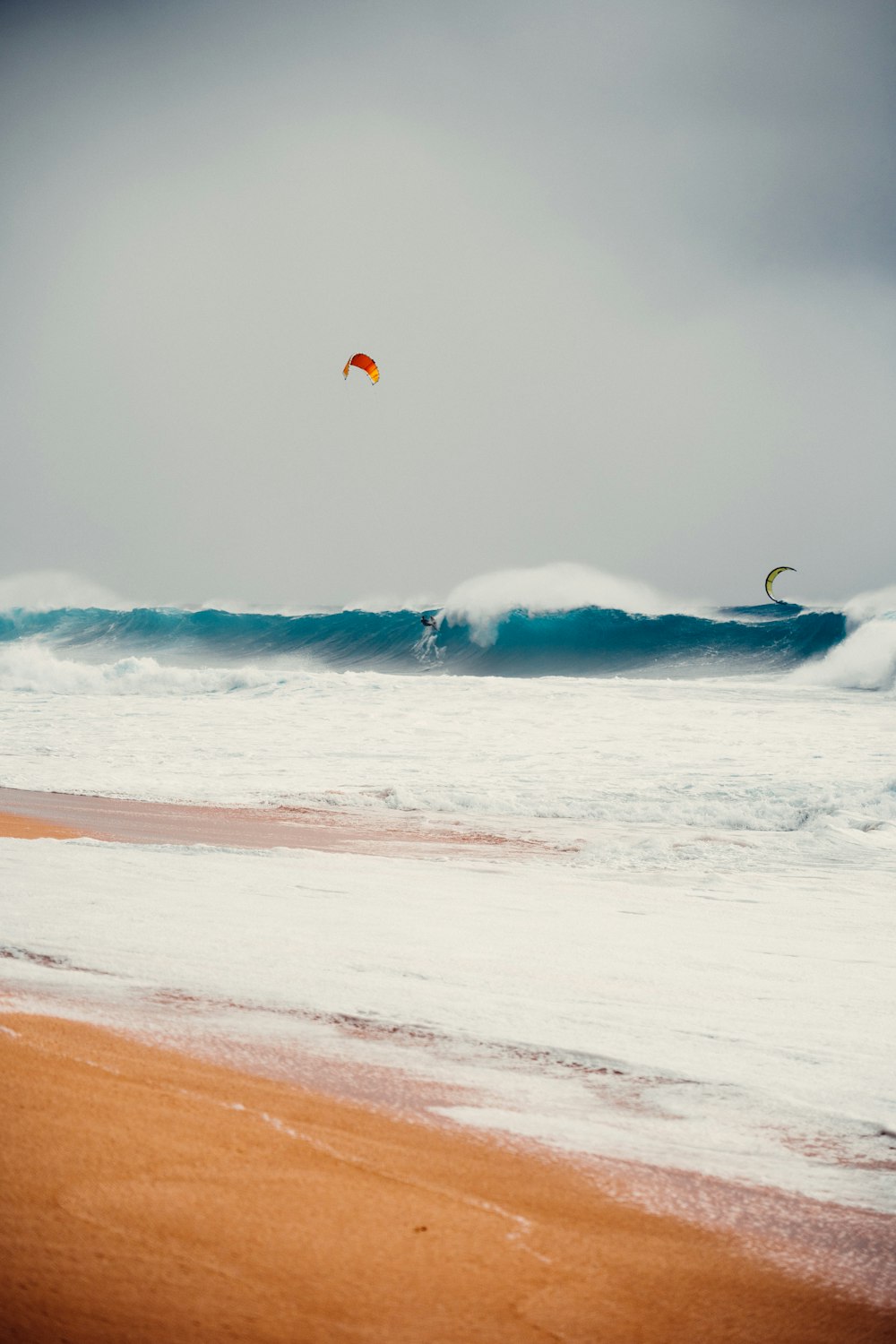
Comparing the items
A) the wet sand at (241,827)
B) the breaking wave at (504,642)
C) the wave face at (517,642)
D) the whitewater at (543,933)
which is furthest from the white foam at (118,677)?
the wet sand at (241,827)

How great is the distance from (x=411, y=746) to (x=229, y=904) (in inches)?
386

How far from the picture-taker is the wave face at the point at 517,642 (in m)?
36.3

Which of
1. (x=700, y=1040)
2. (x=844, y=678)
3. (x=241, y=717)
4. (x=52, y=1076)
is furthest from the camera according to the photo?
(x=844, y=678)

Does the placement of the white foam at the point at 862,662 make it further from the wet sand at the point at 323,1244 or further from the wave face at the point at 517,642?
the wet sand at the point at 323,1244

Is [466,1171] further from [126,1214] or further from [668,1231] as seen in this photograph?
[126,1214]

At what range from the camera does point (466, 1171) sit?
1841mm

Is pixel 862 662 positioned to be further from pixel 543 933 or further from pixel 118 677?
pixel 543 933

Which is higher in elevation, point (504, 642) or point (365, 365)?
point (365, 365)

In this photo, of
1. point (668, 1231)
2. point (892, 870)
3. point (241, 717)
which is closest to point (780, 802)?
point (892, 870)

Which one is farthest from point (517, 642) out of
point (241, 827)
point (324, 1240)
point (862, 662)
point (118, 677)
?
point (324, 1240)

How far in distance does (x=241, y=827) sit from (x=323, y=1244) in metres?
6.40

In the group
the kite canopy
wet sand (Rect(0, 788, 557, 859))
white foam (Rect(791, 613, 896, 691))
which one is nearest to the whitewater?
wet sand (Rect(0, 788, 557, 859))

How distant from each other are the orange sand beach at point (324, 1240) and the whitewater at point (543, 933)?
320 mm

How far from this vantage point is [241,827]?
7691mm
